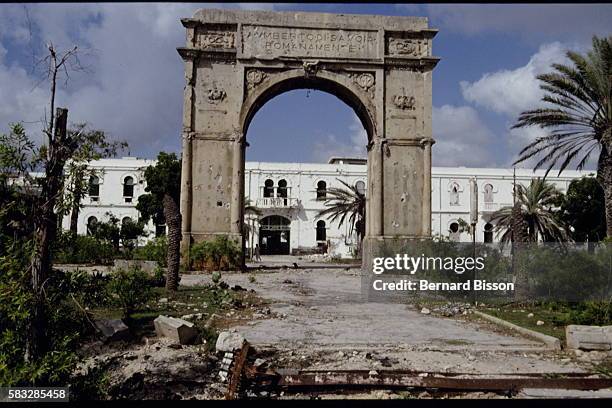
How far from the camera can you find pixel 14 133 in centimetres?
487

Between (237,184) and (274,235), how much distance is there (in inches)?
1101

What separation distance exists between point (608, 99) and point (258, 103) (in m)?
11.8

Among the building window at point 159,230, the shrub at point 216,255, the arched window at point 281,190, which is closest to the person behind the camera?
the shrub at point 216,255

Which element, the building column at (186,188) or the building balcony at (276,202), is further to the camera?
the building balcony at (276,202)

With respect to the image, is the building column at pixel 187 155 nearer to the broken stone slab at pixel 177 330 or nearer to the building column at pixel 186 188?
the building column at pixel 186 188

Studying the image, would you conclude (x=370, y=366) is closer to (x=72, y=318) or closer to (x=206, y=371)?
(x=206, y=371)

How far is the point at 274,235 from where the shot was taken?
47.7 meters

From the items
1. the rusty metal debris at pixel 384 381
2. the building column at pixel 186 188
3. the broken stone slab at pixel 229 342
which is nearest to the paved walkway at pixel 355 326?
the broken stone slab at pixel 229 342

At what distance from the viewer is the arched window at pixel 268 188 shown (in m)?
45.3

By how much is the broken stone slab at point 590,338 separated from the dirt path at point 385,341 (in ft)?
1.23

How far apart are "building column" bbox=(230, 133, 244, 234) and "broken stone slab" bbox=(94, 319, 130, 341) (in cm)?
1225

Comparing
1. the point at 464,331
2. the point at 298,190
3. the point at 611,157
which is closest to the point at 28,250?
the point at 464,331

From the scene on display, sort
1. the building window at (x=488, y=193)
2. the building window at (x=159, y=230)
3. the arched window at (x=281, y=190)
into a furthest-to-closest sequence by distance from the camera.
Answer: the building window at (x=488, y=193) → the arched window at (x=281, y=190) → the building window at (x=159, y=230)

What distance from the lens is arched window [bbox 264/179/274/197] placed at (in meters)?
45.3
